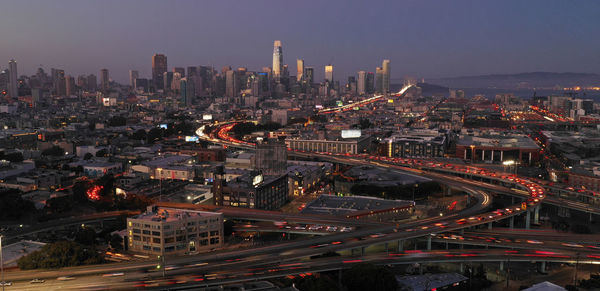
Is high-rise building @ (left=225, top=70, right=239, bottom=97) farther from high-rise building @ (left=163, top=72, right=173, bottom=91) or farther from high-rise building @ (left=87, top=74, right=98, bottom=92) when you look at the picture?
high-rise building @ (left=87, top=74, right=98, bottom=92)

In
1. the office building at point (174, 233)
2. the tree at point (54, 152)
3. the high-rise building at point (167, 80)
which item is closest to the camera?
the office building at point (174, 233)

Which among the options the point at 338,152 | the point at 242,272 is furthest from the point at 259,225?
the point at 338,152

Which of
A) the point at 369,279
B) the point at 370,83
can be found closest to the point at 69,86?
the point at 370,83

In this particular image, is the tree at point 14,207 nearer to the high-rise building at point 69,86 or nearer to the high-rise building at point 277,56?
the high-rise building at point 69,86

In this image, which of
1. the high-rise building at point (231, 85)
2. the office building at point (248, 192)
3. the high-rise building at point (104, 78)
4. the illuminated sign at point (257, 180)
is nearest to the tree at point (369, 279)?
the office building at point (248, 192)

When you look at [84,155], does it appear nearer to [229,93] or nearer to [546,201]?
[546,201]

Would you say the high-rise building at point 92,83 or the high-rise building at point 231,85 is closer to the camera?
the high-rise building at point 231,85
